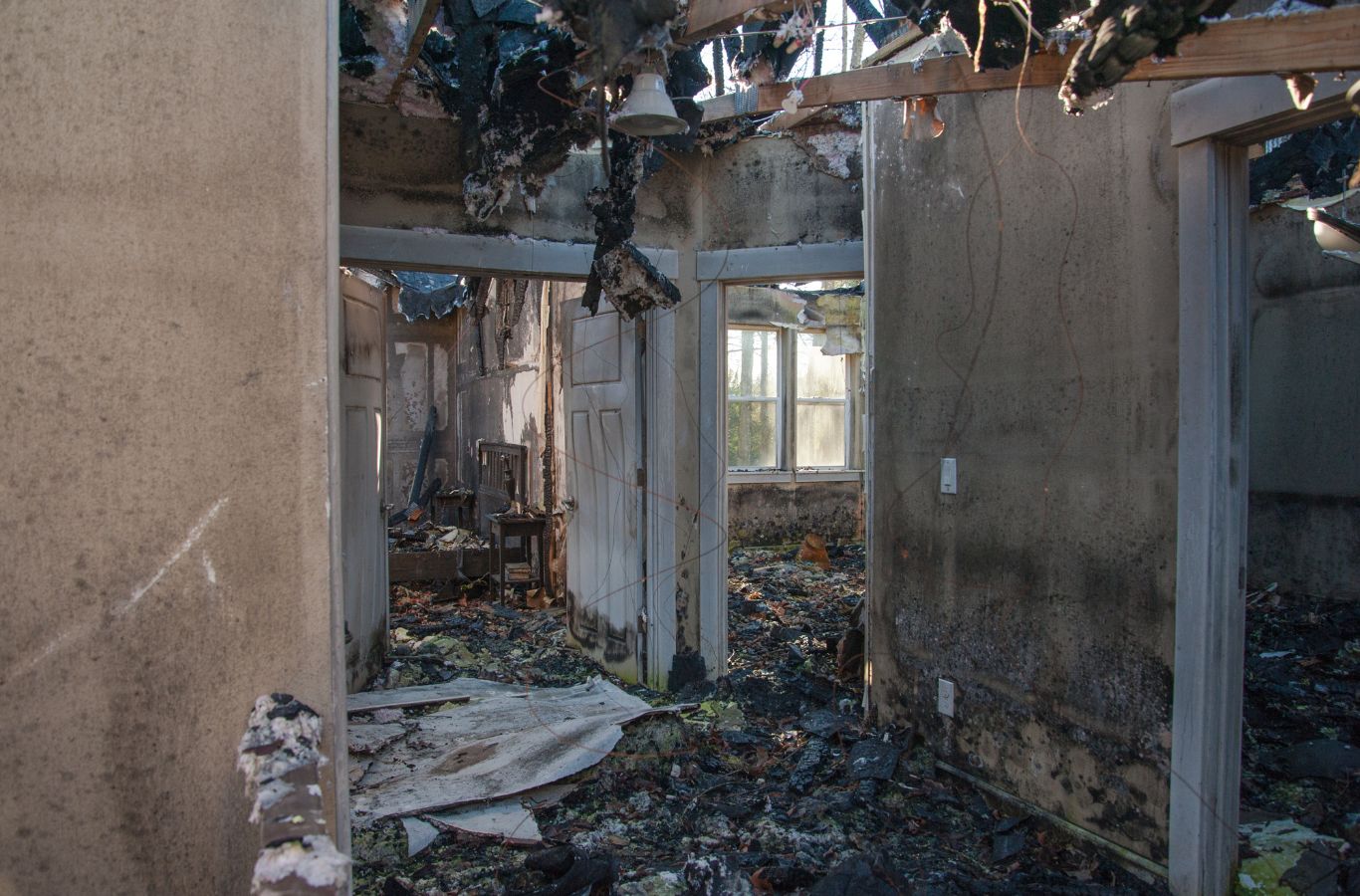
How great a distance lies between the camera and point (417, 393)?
12.9m

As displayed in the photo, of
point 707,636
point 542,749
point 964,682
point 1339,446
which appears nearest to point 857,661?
point 707,636

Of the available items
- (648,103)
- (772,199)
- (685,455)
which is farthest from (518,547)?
(648,103)

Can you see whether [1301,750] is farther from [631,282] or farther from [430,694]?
[430,694]

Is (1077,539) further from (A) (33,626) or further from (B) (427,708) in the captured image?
(B) (427,708)

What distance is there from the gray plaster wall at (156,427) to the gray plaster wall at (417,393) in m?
11.0

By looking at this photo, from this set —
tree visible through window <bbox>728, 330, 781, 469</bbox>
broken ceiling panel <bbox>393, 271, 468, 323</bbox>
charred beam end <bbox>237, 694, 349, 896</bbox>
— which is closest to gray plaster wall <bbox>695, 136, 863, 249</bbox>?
charred beam end <bbox>237, 694, 349, 896</bbox>

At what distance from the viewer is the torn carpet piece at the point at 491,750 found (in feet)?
11.2

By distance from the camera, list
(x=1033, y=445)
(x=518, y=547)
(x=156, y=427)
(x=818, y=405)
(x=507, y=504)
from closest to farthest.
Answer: (x=156, y=427)
(x=1033, y=445)
(x=518, y=547)
(x=507, y=504)
(x=818, y=405)

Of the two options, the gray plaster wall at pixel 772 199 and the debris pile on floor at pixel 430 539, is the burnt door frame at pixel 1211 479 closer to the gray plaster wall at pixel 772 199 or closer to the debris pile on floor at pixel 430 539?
the gray plaster wall at pixel 772 199

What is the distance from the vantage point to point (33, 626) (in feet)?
5.56

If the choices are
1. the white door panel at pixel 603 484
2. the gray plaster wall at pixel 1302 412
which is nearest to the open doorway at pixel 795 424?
the white door panel at pixel 603 484

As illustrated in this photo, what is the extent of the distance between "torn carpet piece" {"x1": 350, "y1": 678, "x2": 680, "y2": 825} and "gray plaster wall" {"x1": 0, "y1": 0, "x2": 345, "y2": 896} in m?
1.62

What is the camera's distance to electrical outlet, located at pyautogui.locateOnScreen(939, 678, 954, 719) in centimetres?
357

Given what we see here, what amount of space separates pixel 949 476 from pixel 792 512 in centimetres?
655
